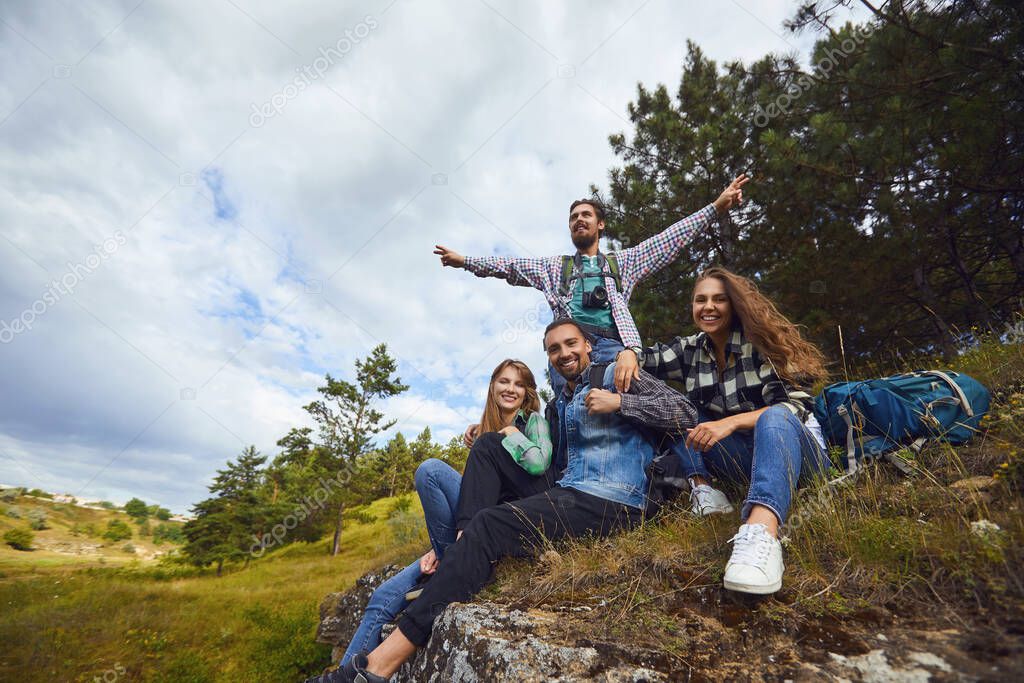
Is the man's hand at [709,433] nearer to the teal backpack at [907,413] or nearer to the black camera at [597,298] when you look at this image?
the teal backpack at [907,413]

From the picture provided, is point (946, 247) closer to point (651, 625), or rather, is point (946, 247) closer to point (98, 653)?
point (651, 625)

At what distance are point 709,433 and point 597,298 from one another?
1.83 meters

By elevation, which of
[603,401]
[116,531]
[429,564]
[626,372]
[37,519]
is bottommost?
[429,564]

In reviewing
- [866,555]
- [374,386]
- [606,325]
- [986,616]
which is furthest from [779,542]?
[374,386]

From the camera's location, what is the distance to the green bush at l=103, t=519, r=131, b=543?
22781 millimetres

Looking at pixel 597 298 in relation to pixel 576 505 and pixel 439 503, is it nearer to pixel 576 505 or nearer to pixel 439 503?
pixel 576 505

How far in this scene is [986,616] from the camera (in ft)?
4.19

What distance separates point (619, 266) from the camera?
4.09 metres

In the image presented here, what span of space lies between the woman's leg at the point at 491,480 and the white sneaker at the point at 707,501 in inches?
35.2

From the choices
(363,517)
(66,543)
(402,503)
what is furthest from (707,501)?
(66,543)

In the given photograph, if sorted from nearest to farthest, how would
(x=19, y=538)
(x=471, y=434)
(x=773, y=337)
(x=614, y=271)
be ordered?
(x=773, y=337) < (x=471, y=434) < (x=614, y=271) < (x=19, y=538)

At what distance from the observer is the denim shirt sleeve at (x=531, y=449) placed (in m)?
2.90

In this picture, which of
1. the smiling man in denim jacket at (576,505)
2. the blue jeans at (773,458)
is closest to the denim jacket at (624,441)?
the smiling man in denim jacket at (576,505)

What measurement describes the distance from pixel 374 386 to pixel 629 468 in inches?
916
